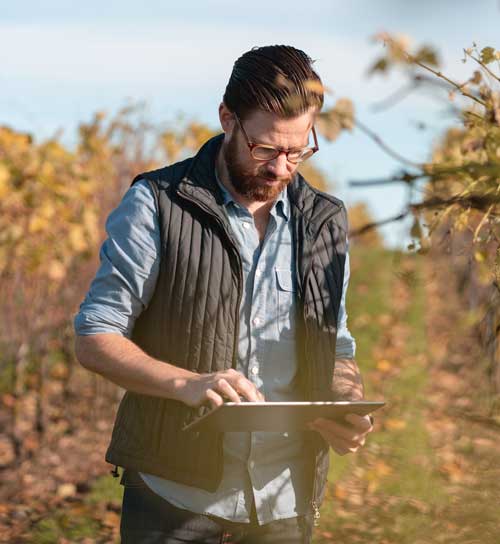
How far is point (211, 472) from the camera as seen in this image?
91.6 inches

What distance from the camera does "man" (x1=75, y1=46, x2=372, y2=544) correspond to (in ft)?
7.64

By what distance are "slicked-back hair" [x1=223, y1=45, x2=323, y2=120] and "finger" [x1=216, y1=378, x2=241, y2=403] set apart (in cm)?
77

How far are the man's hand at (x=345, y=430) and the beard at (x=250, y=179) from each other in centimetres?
63

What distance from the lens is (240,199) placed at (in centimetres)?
254

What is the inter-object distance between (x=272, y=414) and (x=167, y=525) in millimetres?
518

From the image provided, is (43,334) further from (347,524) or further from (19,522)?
(347,524)

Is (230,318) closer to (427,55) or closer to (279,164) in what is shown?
(279,164)

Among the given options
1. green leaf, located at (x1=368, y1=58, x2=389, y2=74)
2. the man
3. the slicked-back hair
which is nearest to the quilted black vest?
the man

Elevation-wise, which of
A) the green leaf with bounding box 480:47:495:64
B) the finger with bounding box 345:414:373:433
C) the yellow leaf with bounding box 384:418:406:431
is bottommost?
the yellow leaf with bounding box 384:418:406:431

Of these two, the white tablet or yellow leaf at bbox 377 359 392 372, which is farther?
yellow leaf at bbox 377 359 392 372

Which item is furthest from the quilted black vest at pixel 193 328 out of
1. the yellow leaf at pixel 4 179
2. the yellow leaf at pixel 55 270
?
the yellow leaf at pixel 55 270

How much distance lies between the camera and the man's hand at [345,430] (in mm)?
2322

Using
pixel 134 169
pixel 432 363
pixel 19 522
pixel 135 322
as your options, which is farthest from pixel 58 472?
pixel 432 363

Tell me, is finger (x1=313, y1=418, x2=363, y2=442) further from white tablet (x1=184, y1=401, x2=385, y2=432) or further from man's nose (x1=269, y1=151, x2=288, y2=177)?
man's nose (x1=269, y1=151, x2=288, y2=177)
